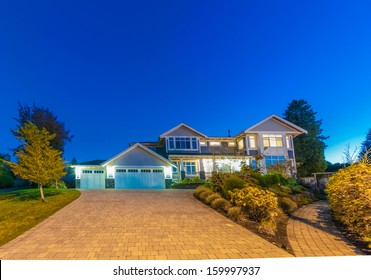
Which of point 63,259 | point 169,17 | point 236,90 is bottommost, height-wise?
point 63,259

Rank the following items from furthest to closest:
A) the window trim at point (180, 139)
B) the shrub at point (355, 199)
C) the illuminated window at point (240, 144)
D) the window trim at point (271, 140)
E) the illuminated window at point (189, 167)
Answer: the illuminated window at point (240, 144) → the window trim at point (271, 140) → the window trim at point (180, 139) → the illuminated window at point (189, 167) → the shrub at point (355, 199)

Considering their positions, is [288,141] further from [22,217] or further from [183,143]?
[22,217]

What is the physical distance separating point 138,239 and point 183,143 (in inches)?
925

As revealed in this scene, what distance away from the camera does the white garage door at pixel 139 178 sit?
24.3 m

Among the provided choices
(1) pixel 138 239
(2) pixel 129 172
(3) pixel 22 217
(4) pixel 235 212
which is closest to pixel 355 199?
(4) pixel 235 212

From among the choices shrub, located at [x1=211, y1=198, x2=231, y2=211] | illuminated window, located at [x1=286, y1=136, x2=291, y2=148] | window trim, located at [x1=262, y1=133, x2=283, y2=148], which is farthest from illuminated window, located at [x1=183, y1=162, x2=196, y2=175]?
shrub, located at [x1=211, y1=198, x2=231, y2=211]

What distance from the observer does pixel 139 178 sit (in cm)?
2462

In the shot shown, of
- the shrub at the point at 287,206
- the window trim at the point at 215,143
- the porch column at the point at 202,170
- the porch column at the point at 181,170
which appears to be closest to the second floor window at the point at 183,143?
the porch column at the point at 181,170

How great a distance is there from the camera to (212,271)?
452cm

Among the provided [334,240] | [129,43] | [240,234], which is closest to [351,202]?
[334,240]

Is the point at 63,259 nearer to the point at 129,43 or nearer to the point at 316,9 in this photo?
the point at 316,9

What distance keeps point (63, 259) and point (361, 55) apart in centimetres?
5791

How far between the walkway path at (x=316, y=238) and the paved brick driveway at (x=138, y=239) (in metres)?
0.76

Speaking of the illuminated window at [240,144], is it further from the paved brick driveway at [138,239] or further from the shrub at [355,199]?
the shrub at [355,199]
